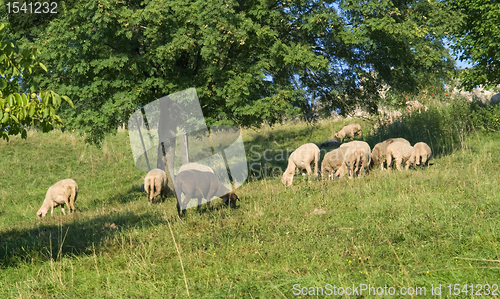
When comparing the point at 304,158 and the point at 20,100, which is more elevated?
the point at 20,100

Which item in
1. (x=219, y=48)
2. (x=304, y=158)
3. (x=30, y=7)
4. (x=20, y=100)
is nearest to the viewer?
(x=20, y=100)

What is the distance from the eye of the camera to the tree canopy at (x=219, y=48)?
13031 millimetres

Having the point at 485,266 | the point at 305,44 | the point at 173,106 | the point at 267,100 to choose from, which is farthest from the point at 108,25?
the point at 485,266

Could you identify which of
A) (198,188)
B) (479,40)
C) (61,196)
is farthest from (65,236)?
(479,40)

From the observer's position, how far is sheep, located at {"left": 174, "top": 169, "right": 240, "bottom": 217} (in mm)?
10555

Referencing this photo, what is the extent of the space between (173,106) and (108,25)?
11.9ft

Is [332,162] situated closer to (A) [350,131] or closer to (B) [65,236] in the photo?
(B) [65,236]

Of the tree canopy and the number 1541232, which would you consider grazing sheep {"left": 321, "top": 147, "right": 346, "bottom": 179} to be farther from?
the number 1541232

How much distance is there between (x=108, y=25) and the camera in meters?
13.1

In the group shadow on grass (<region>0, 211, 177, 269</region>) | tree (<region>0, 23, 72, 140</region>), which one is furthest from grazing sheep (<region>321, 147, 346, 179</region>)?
tree (<region>0, 23, 72, 140</region>)

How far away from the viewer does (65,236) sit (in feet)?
26.2

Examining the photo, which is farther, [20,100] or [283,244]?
[283,244]

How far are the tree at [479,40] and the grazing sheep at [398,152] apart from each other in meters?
5.51

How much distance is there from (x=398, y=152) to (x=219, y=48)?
7229mm
